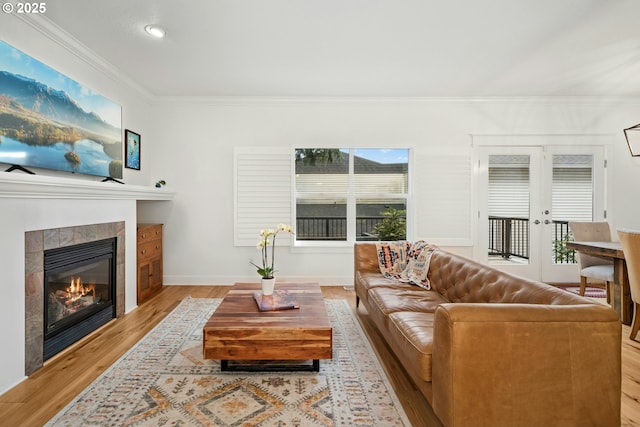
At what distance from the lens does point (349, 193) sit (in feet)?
15.4

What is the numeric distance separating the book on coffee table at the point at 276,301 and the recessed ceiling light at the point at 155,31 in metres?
2.36

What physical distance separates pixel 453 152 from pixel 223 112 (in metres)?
3.26

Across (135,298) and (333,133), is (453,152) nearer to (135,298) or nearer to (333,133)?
(333,133)

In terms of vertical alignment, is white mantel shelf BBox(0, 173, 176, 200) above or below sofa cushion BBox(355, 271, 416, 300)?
above

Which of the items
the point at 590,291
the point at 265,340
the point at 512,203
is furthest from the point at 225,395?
the point at 590,291

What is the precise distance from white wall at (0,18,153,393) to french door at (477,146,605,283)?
4.50m

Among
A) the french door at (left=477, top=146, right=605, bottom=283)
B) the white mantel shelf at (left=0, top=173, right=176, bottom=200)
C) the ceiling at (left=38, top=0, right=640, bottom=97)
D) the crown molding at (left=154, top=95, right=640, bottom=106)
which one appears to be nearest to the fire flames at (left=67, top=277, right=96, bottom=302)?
the white mantel shelf at (left=0, top=173, right=176, bottom=200)

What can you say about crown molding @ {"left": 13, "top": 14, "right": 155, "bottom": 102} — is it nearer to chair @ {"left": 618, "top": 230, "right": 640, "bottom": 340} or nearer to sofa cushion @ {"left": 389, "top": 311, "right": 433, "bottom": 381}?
sofa cushion @ {"left": 389, "top": 311, "right": 433, "bottom": 381}

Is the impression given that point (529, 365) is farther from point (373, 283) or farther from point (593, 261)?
point (593, 261)

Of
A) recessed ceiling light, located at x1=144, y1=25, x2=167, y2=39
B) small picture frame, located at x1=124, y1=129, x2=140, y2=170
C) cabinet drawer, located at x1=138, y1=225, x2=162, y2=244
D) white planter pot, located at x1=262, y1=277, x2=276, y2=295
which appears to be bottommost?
white planter pot, located at x1=262, y1=277, x2=276, y2=295

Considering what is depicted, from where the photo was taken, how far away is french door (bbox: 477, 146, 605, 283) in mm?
4672

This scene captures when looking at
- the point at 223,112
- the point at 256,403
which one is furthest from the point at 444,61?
the point at 256,403

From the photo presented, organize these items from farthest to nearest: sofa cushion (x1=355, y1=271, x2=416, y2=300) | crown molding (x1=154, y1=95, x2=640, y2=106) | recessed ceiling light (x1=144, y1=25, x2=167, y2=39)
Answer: crown molding (x1=154, y1=95, x2=640, y2=106) → sofa cushion (x1=355, y1=271, x2=416, y2=300) → recessed ceiling light (x1=144, y1=25, x2=167, y2=39)

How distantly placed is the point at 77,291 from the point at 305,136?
3.12 metres
